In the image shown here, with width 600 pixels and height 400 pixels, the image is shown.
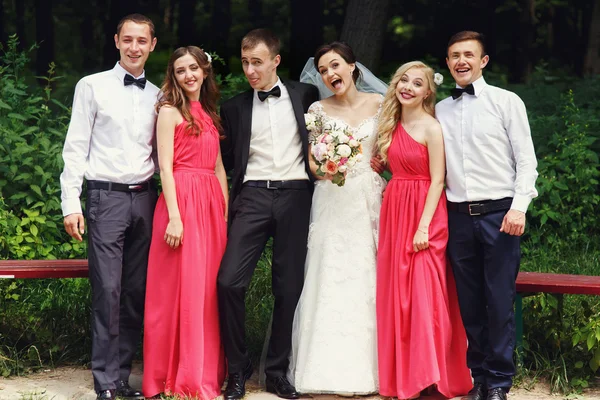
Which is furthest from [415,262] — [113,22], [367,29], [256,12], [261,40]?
[256,12]

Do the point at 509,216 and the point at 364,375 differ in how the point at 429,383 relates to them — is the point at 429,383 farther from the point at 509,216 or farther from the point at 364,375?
the point at 509,216

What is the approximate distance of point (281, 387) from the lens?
5973mm

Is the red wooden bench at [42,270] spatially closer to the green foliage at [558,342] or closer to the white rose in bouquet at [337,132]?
the white rose in bouquet at [337,132]

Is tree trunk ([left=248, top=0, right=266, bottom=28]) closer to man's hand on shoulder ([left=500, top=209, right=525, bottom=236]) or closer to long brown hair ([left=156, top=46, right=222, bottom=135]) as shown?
long brown hair ([left=156, top=46, right=222, bottom=135])

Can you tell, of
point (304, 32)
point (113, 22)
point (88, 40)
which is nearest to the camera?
point (304, 32)

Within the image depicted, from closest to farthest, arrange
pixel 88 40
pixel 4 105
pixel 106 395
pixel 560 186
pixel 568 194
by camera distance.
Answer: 1. pixel 106 395
2. pixel 4 105
3. pixel 560 186
4. pixel 568 194
5. pixel 88 40

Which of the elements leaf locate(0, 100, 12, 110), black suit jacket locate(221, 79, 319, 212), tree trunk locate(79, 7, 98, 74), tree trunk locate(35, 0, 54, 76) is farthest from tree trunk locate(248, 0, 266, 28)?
black suit jacket locate(221, 79, 319, 212)

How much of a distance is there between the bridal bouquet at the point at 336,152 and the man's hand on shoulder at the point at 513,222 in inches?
39.2

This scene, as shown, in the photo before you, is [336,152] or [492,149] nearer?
[492,149]

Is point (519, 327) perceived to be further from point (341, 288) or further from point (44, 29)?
point (44, 29)

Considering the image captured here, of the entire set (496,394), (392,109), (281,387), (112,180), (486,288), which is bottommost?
(281,387)

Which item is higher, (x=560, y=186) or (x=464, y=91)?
(x=464, y=91)

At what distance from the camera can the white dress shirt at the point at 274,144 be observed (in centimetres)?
597

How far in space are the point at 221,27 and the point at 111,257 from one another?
947cm
